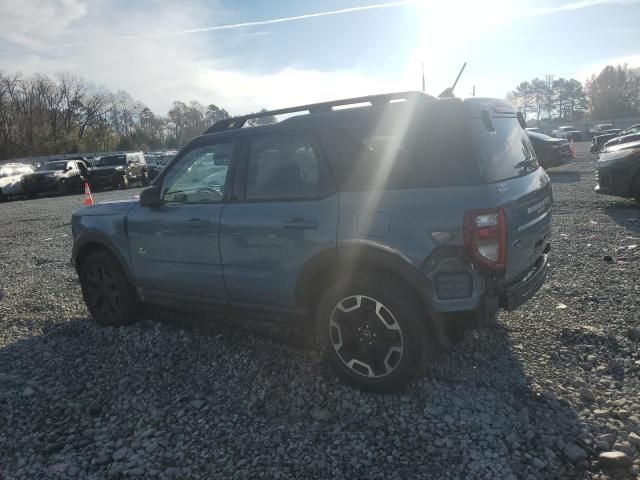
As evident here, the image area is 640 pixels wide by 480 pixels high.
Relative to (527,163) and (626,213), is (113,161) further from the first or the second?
(527,163)

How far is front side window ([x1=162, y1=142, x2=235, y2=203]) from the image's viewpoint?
4.07 metres

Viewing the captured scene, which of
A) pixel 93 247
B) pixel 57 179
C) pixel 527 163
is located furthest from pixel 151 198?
pixel 57 179

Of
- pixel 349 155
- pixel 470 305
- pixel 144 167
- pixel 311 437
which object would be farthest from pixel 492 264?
pixel 144 167

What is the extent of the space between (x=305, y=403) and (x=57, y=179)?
24.5m

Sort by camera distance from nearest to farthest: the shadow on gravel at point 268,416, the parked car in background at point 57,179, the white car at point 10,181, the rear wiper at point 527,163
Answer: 1. the shadow on gravel at point 268,416
2. the rear wiper at point 527,163
3. the white car at point 10,181
4. the parked car in background at point 57,179

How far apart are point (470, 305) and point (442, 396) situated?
72cm

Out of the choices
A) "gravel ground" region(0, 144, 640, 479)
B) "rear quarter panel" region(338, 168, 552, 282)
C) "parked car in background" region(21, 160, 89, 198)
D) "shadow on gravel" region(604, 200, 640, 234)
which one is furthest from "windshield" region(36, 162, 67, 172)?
"rear quarter panel" region(338, 168, 552, 282)

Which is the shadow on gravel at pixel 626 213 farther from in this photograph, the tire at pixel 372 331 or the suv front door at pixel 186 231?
the suv front door at pixel 186 231

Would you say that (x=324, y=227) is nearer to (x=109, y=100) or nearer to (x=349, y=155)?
(x=349, y=155)

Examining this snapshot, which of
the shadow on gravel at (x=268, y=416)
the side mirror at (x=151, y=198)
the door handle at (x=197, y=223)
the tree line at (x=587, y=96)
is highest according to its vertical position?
the tree line at (x=587, y=96)

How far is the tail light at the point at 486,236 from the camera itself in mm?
2906

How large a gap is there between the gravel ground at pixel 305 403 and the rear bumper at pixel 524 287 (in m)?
0.60

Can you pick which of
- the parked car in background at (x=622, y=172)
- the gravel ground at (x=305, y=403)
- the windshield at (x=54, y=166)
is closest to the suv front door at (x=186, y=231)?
the gravel ground at (x=305, y=403)

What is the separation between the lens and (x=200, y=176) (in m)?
4.30
